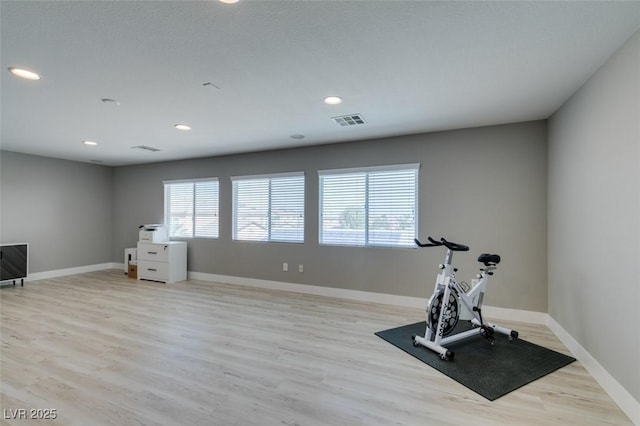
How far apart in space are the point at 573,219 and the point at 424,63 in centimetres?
208

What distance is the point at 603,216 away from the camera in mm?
2246

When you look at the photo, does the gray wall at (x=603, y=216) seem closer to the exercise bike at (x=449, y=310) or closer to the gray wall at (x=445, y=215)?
the gray wall at (x=445, y=215)

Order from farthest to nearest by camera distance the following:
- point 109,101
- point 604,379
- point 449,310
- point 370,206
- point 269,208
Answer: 1. point 269,208
2. point 370,206
3. point 109,101
4. point 449,310
5. point 604,379

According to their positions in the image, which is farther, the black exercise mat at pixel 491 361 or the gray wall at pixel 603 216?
the black exercise mat at pixel 491 361

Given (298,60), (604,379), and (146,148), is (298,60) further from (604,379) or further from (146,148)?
(146,148)

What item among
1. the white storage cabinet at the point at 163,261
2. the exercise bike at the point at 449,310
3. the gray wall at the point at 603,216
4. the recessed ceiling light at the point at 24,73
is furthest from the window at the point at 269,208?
the gray wall at the point at 603,216

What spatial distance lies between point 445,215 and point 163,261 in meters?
5.07

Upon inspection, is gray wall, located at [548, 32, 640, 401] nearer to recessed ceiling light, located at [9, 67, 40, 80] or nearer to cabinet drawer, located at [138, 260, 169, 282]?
recessed ceiling light, located at [9, 67, 40, 80]

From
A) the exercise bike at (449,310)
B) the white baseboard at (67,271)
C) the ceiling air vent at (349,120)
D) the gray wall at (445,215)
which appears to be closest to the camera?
the exercise bike at (449,310)

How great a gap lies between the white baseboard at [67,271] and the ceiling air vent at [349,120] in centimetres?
653

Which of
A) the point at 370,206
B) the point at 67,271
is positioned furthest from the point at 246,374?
the point at 67,271

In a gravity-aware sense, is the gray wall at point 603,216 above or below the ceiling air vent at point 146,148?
below

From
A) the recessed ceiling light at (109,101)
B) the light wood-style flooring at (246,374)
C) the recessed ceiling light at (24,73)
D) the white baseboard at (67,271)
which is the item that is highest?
the recessed ceiling light at (109,101)

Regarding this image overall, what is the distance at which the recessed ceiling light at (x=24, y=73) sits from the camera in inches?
91.8
